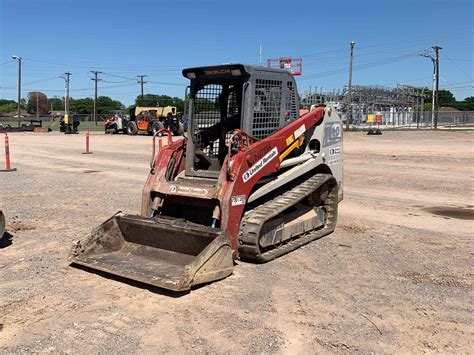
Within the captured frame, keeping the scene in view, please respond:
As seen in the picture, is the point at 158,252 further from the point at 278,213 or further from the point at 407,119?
the point at 407,119

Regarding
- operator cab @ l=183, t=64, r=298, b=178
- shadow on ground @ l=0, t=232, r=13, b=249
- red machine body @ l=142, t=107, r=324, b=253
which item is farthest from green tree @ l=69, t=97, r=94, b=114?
red machine body @ l=142, t=107, r=324, b=253

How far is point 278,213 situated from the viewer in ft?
20.5

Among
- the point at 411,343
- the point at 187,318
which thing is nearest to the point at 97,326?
the point at 187,318

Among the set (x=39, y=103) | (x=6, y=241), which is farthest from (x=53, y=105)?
(x=6, y=241)

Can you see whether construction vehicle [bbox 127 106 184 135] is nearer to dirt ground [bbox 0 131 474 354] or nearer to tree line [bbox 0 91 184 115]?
dirt ground [bbox 0 131 474 354]

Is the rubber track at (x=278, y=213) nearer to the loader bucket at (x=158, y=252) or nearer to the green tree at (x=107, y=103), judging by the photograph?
the loader bucket at (x=158, y=252)

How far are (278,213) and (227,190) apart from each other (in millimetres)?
864

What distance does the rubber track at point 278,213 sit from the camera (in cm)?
577

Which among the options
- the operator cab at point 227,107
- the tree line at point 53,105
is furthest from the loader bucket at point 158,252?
the tree line at point 53,105

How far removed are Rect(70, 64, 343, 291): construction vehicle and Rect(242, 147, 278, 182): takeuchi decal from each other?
0.04 ft

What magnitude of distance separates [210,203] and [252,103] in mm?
1421

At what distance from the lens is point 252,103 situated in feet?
21.0

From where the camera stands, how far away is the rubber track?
18.9 feet

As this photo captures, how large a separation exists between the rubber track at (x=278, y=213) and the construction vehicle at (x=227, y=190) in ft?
0.05
